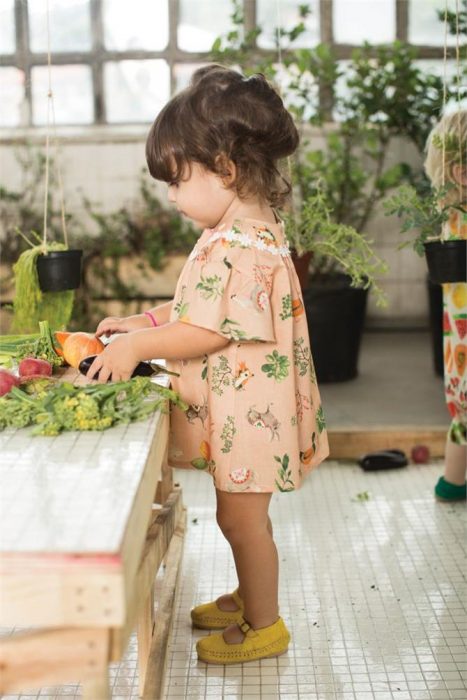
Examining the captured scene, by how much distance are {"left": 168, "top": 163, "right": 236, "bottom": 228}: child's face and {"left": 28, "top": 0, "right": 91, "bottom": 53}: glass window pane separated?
143 inches

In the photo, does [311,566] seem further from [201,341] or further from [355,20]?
[355,20]

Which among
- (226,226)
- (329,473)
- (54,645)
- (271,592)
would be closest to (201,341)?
(226,226)

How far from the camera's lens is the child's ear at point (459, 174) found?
2.68m

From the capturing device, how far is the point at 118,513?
1099 millimetres

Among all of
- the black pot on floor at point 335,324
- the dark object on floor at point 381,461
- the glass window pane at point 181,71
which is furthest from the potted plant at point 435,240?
the glass window pane at point 181,71

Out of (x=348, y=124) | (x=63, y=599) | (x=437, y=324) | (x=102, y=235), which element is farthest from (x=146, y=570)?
(x=102, y=235)

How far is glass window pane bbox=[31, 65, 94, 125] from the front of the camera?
5.11m

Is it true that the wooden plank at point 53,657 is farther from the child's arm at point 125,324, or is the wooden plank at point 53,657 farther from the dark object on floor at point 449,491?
the dark object on floor at point 449,491

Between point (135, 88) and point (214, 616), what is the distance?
146 inches

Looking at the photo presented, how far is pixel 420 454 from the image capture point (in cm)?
337

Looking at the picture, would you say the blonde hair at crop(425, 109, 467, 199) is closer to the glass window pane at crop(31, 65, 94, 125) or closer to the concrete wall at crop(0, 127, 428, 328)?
the concrete wall at crop(0, 127, 428, 328)

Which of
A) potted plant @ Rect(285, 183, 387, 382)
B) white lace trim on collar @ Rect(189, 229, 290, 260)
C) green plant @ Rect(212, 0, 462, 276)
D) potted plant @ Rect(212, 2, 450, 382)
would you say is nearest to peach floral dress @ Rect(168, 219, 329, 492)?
white lace trim on collar @ Rect(189, 229, 290, 260)

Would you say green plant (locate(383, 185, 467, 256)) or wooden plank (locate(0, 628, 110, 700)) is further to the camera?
green plant (locate(383, 185, 467, 256))

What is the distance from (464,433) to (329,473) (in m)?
0.61
